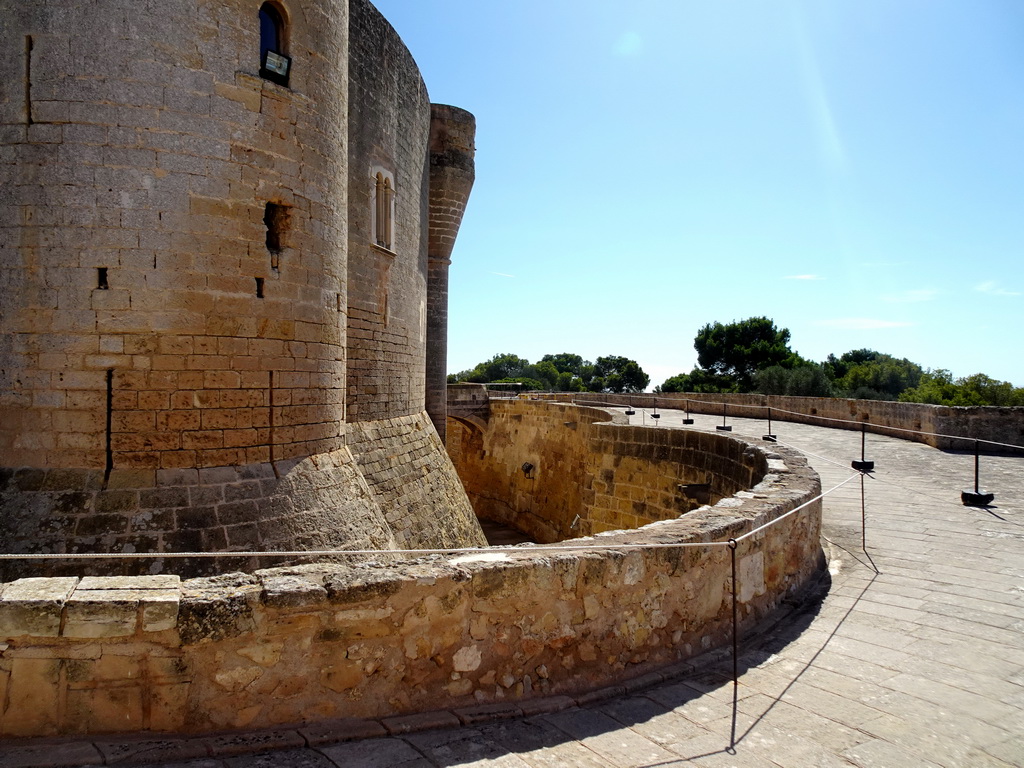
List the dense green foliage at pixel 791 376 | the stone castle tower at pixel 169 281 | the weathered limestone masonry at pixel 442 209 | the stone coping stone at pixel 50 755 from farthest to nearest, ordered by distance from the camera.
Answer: the dense green foliage at pixel 791 376 → the weathered limestone masonry at pixel 442 209 → the stone castle tower at pixel 169 281 → the stone coping stone at pixel 50 755

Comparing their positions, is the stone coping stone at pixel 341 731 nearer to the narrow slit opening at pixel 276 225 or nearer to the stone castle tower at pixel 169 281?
the stone castle tower at pixel 169 281

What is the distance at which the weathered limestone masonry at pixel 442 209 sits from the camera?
14.4 meters

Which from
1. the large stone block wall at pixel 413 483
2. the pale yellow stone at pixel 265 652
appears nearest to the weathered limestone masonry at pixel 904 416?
the large stone block wall at pixel 413 483

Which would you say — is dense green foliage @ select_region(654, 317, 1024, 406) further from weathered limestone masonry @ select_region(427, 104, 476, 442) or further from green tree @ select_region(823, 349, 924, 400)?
weathered limestone masonry @ select_region(427, 104, 476, 442)

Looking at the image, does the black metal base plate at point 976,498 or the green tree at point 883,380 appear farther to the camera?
the green tree at point 883,380

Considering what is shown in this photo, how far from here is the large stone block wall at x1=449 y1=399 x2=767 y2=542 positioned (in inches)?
384

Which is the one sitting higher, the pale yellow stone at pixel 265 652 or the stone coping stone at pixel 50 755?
the pale yellow stone at pixel 265 652

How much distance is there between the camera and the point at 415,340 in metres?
11.4

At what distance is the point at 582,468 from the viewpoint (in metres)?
13.6

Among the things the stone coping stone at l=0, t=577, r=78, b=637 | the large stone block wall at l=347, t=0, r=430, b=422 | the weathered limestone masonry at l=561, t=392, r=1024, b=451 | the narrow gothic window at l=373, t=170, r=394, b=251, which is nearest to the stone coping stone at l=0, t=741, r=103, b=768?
the stone coping stone at l=0, t=577, r=78, b=637

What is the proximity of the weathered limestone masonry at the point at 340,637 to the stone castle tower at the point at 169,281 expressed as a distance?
227cm

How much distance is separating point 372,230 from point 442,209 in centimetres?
576

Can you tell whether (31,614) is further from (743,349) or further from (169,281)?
(743,349)

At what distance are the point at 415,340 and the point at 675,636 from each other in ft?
27.5
